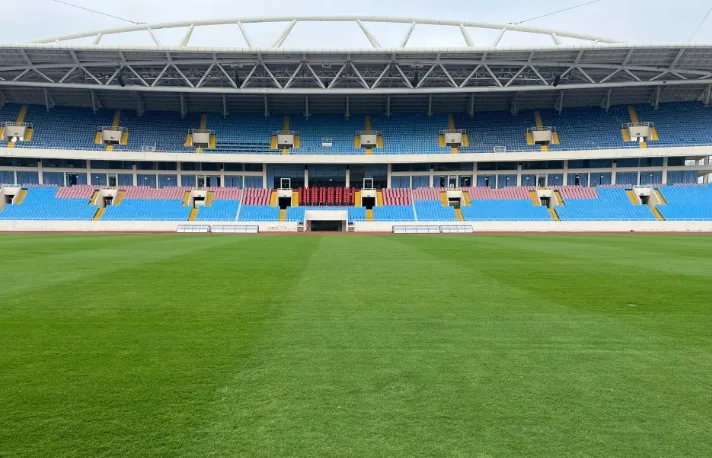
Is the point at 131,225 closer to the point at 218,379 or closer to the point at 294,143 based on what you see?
the point at 294,143

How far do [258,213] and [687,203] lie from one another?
136 ft

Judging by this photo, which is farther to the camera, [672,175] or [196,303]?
[672,175]

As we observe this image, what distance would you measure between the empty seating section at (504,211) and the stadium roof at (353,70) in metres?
11.0

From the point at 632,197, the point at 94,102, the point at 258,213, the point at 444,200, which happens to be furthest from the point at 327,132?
the point at 632,197

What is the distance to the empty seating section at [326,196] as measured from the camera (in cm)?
4384

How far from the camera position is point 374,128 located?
4800 centimetres

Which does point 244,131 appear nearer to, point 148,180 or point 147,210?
point 148,180

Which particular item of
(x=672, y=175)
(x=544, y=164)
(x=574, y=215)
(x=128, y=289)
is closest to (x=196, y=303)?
(x=128, y=289)

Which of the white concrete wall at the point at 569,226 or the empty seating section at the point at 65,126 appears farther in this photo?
the empty seating section at the point at 65,126

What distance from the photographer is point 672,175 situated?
43500mm

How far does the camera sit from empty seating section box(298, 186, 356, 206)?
43844mm

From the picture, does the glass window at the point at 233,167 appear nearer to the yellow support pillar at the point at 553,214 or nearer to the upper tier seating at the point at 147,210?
the upper tier seating at the point at 147,210

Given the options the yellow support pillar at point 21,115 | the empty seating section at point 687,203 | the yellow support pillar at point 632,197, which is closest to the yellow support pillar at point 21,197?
the yellow support pillar at point 21,115

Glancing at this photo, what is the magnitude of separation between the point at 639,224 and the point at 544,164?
474 inches
